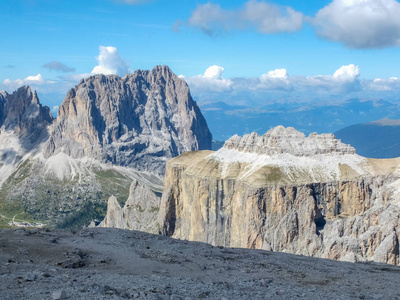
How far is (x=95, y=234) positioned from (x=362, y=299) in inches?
1414

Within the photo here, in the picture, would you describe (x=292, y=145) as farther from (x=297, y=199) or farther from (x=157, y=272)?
(x=157, y=272)

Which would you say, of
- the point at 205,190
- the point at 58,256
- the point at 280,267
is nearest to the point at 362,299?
the point at 280,267

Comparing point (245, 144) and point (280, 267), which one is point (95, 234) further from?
point (245, 144)

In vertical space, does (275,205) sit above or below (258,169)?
below

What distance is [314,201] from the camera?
437ft

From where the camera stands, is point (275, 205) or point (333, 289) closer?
point (333, 289)

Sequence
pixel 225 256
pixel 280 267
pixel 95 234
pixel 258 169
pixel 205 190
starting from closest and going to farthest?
pixel 280 267 < pixel 225 256 < pixel 95 234 < pixel 258 169 < pixel 205 190

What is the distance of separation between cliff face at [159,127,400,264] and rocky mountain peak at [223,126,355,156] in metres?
0.33

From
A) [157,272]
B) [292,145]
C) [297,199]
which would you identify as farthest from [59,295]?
[292,145]

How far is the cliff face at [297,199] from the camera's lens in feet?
398

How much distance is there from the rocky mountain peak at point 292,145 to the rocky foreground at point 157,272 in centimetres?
8740

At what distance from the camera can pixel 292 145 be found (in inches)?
6033

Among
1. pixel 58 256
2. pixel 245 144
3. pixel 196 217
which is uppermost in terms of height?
pixel 245 144

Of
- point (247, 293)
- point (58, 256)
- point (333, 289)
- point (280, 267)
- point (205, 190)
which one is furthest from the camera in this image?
point (205, 190)
